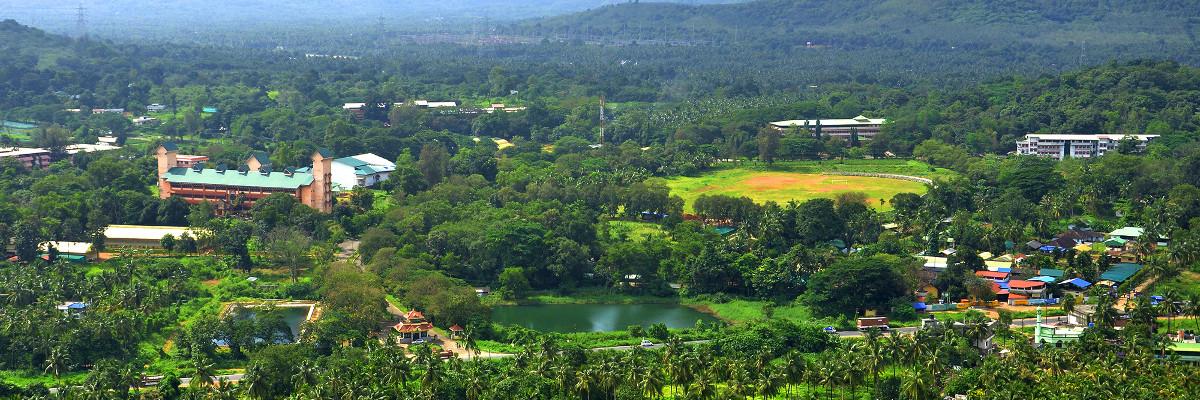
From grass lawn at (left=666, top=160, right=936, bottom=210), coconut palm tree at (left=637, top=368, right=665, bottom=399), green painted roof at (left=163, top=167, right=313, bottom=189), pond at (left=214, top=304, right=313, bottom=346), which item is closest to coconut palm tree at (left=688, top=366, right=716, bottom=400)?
coconut palm tree at (left=637, top=368, right=665, bottom=399)

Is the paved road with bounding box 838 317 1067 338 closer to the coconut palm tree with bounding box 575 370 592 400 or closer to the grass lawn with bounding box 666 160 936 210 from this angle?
the coconut palm tree with bounding box 575 370 592 400

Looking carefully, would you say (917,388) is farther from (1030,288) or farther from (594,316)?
(594,316)

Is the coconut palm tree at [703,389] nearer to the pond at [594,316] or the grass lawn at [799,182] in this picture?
the pond at [594,316]

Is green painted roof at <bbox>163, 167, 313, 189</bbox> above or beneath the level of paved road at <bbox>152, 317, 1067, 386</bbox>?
above

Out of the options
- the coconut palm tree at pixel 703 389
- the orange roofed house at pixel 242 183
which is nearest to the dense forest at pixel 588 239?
the coconut palm tree at pixel 703 389

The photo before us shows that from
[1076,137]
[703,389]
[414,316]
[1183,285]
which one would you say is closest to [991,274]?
[1183,285]

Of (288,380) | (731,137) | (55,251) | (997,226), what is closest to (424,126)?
(731,137)

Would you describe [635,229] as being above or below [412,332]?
above
